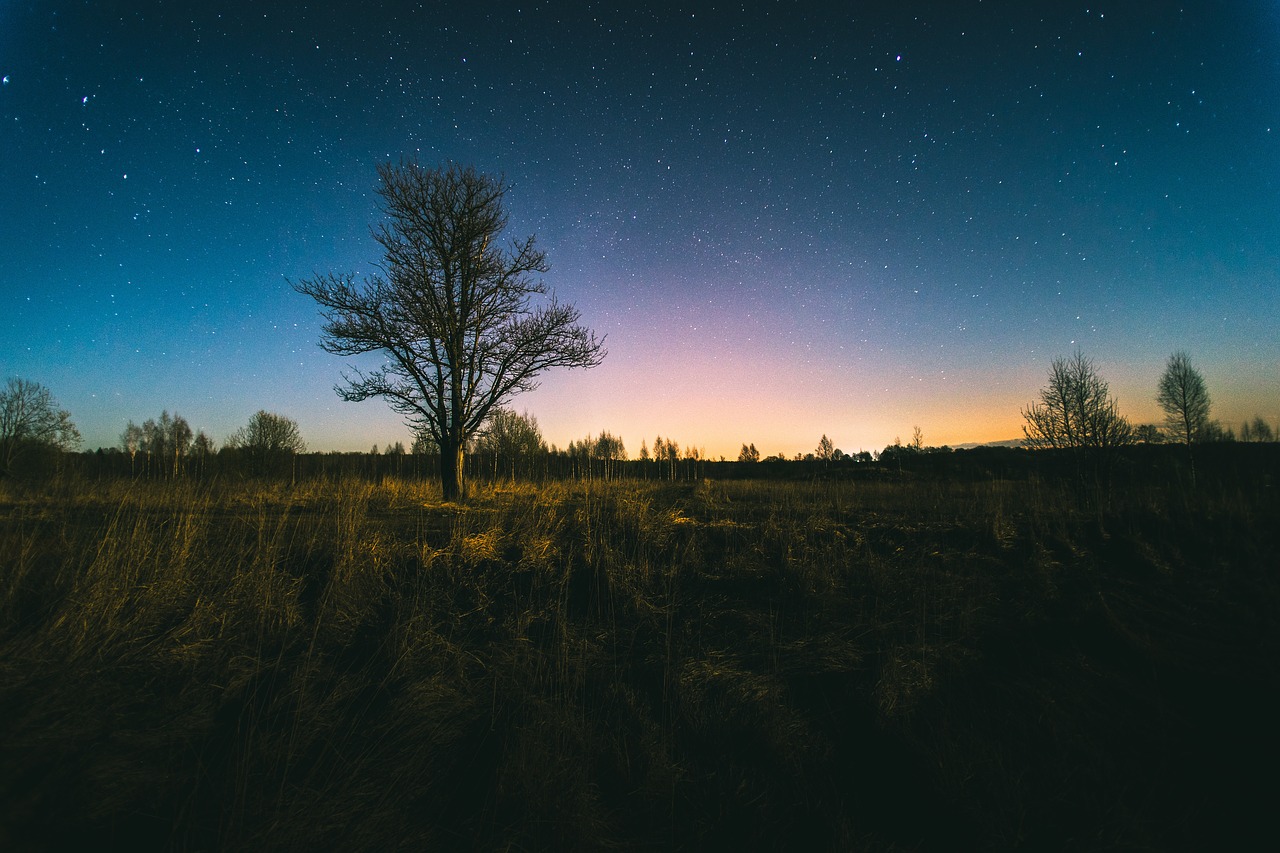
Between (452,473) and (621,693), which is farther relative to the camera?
(452,473)

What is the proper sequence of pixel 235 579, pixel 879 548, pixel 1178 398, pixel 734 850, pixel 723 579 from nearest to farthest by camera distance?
pixel 734 850
pixel 235 579
pixel 723 579
pixel 879 548
pixel 1178 398

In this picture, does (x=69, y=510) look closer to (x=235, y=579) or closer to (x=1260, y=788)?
(x=235, y=579)

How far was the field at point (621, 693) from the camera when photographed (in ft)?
8.14

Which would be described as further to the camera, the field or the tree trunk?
the tree trunk

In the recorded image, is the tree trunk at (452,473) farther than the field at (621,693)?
Yes

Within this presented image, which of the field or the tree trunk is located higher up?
the tree trunk

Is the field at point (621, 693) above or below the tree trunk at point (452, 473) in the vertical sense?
below

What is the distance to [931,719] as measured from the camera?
11.3 feet

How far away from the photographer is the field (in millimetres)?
2480

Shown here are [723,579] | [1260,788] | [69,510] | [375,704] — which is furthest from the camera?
[69,510]

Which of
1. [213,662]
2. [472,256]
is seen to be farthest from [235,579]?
[472,256]

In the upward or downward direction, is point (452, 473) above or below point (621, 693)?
above

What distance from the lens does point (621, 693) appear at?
366 centimetres

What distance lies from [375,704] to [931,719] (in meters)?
4.35
